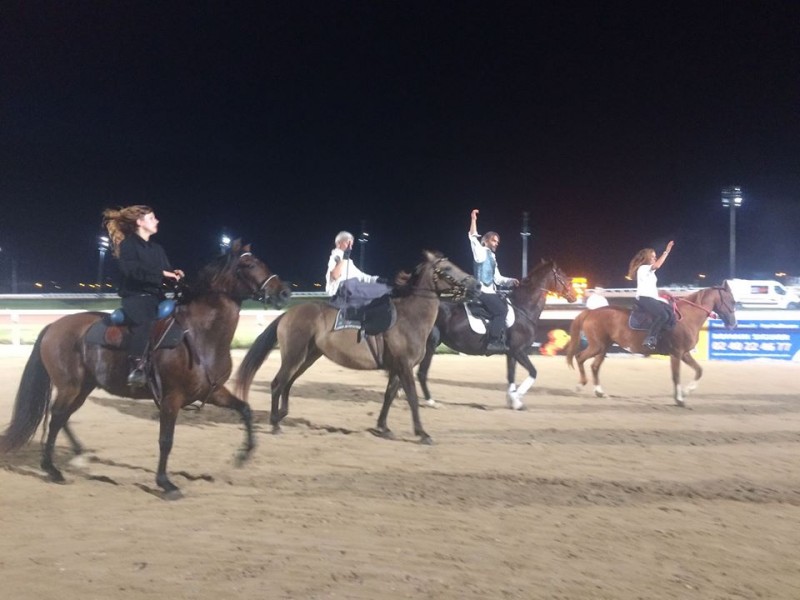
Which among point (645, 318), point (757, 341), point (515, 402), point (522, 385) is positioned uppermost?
point (645, 318)

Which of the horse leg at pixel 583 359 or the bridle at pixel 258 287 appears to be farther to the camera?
the horse leg at pixel 583 359

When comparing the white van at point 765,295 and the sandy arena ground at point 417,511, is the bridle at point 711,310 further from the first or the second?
the white van at point 765,295

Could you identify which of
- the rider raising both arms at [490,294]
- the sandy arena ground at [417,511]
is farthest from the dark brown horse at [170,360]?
the rider raising both arms at [490,294]

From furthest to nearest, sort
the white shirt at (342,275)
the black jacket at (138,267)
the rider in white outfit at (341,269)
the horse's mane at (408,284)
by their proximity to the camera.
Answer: the white shirt at (342,275) → the rider in white outfit at (341,269) → the horse's mane at (408,284) → the black jacket at (138,267)

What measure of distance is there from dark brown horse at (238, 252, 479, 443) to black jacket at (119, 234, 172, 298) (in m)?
2.60

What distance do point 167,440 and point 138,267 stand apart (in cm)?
157

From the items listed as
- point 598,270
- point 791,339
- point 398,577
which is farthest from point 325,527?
point 598,270

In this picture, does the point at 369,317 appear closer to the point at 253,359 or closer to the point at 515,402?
the point at 253,359

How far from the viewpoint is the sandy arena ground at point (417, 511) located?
445cm

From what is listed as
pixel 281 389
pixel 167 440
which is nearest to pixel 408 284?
pixel 281 389

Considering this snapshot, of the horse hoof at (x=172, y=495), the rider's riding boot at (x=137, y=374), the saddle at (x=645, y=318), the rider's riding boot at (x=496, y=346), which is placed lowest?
the horse hoof at (x=172, y=495)

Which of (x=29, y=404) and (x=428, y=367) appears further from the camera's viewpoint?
(x=428, y=367)

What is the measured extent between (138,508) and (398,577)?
8.69 ft

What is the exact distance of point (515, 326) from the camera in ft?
40.0
